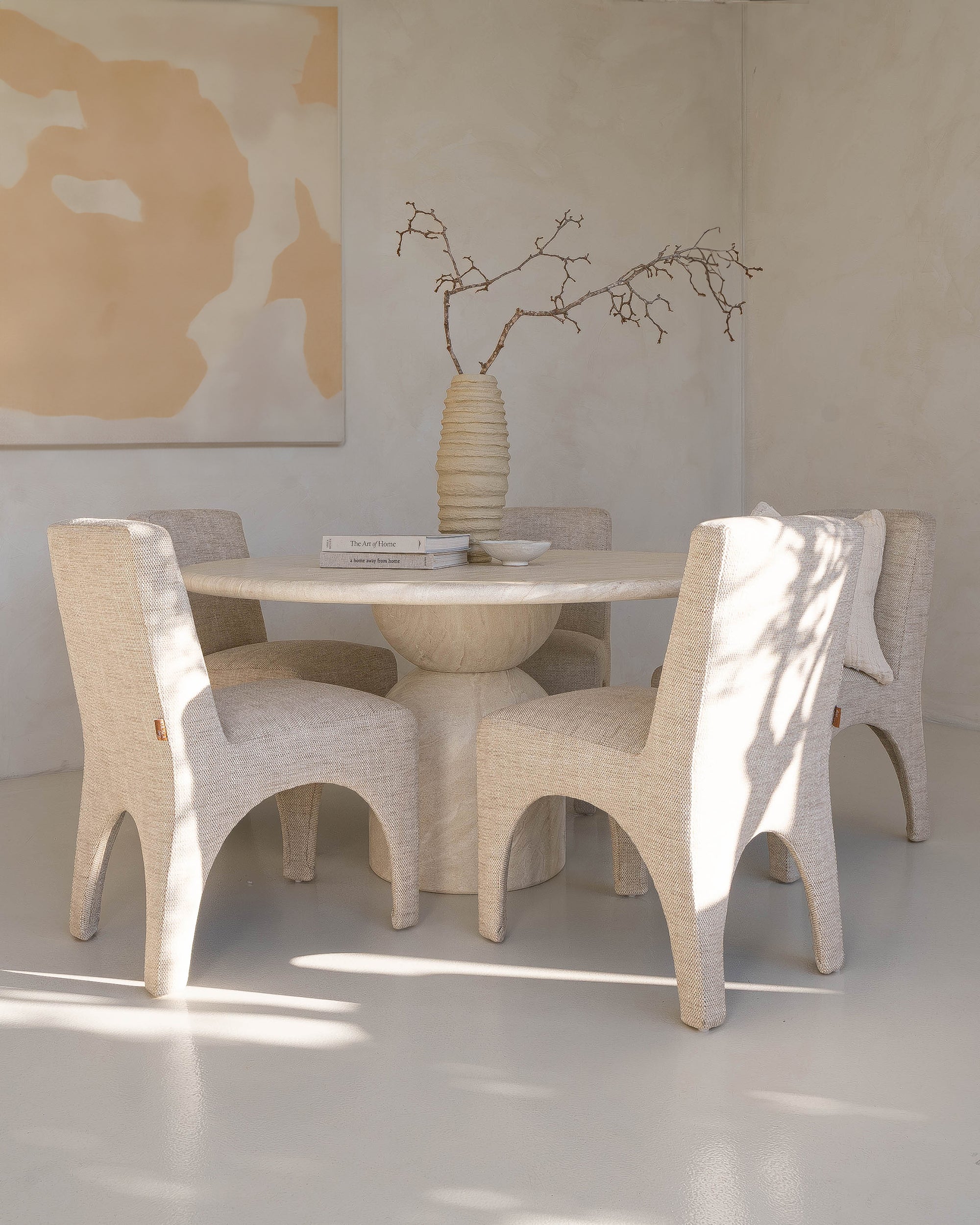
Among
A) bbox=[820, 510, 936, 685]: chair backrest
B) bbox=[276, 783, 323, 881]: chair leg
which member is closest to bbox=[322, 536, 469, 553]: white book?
bbox=[276, 783, 323, 881]: chair leg

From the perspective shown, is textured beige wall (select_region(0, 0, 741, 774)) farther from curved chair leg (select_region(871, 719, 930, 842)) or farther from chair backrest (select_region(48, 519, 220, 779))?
curved chair leg (select_region(871, 719, 930, 842))

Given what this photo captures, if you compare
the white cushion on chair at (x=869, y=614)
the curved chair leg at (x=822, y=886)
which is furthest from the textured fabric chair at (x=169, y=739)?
the white cushion on chair at (x=869, y=614)

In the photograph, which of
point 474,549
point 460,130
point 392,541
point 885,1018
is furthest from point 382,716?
point 460,130

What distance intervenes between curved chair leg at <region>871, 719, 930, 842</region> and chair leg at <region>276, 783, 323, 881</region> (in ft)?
4.59

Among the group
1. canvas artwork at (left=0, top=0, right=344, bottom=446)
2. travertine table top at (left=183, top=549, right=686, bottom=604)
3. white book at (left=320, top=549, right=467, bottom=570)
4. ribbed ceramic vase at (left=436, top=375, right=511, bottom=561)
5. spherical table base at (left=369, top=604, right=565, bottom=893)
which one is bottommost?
Answer: spherical table base at (left=369, top=604, right=565, bottom=893)

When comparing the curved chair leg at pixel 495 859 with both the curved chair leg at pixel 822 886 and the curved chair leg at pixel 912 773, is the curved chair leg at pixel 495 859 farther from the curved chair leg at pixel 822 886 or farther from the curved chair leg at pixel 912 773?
the curved chair leg at pixel 912 773

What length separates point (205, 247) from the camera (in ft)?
12.4

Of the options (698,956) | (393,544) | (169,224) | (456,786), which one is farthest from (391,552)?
(169,224)

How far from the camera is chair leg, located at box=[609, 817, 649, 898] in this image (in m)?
2.50

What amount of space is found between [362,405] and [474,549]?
1607mm

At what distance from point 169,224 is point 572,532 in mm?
1643

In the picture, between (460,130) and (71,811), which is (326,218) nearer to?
(460,130)

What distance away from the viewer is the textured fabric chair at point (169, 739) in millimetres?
1974

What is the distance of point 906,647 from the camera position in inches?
112
